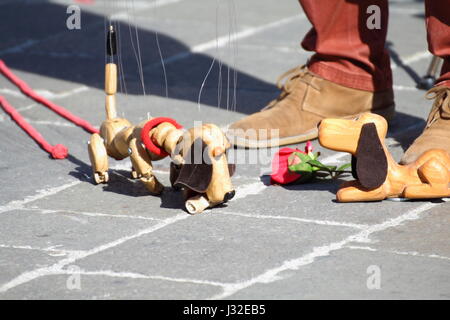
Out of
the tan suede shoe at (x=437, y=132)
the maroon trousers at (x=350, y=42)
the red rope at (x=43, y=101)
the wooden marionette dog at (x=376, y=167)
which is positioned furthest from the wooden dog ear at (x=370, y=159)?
the red rope at (x=43, y=101)

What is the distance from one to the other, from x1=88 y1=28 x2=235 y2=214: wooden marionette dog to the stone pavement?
0.07 metres

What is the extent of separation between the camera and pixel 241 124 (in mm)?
3695

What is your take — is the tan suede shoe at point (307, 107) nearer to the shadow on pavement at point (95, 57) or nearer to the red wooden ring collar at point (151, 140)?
the shadow on pavement at point (95, 57)

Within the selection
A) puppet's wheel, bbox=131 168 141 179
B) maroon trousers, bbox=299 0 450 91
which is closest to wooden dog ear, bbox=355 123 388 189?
puppet's wheel, bbox=131 168 141 179

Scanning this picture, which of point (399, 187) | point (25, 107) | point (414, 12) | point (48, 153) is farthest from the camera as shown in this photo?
point (414, 12)

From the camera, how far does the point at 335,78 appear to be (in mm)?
3811

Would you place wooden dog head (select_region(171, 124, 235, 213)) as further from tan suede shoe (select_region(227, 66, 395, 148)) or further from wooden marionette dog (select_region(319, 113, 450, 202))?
tan suede shoe (select_region(227, 66, 395, 148))

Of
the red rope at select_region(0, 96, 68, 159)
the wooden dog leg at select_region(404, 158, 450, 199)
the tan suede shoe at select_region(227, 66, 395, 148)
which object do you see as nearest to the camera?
the wooden dog leg at select_region(404, 158, 450, 199)

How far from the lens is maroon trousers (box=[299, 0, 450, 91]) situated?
373 centimetres

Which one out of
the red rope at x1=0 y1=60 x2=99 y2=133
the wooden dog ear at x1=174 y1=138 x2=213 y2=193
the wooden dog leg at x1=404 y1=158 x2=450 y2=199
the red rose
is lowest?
the red rope at x1=0 y1=60 x2=99 y2=133

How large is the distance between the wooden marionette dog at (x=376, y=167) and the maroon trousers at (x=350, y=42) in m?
0.82
